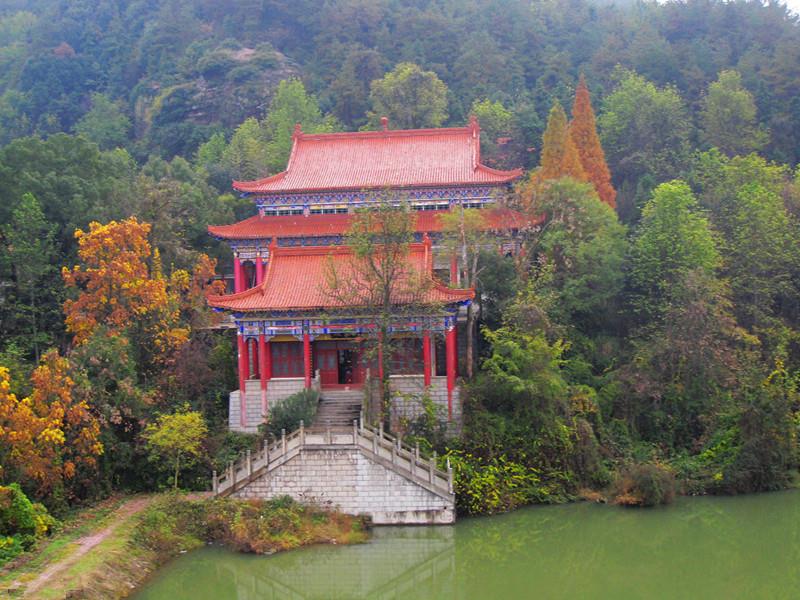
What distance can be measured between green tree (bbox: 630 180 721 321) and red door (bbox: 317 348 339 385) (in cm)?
887

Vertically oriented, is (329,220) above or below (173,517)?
above

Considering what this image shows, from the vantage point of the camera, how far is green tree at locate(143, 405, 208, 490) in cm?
2211

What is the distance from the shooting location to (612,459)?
24.7m

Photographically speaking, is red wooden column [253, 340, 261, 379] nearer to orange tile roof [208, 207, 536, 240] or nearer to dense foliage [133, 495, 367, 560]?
orange tile roof [208, 207, 536, 240]

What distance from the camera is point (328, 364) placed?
2677cm

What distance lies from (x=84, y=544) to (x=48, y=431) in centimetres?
252

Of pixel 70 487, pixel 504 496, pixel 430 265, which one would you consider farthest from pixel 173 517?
pixel 430 265

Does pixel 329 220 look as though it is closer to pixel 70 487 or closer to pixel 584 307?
pixel 584 307

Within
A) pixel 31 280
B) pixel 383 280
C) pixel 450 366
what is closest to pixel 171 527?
pixel 383 280

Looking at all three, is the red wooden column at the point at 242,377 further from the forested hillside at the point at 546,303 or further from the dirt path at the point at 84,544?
the dirt path at the point at 84,544

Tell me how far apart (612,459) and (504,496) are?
3.58 m

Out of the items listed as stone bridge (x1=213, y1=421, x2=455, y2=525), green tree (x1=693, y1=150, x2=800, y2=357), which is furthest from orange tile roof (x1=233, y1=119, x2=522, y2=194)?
stone bridge (x1=213, y1=421, x2=455, y2=525)

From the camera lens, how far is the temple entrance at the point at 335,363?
87.5ft

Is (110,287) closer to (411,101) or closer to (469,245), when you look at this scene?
(469,245)
